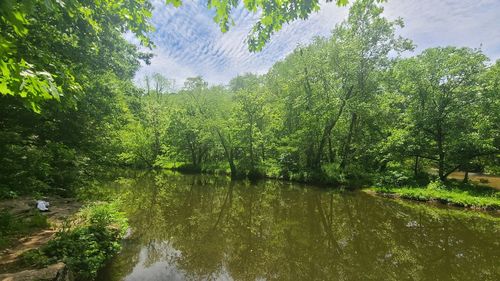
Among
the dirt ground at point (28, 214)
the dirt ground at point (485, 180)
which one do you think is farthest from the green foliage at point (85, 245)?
the dirt ground at point (485, 180)

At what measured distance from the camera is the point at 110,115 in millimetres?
11820

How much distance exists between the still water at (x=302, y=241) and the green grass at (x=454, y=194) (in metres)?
1.42

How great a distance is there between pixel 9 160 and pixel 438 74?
2685 centimetres

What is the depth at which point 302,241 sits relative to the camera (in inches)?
444

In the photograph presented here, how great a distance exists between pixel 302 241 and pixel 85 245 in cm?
743

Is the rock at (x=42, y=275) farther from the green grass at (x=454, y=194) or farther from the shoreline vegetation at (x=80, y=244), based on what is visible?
the green grass at (x=454, y=194)

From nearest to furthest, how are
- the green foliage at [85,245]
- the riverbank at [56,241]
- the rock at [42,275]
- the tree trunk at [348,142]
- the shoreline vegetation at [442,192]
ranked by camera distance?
1. the rock at [42,275]
2. the riverbank at [56,241]
3. the green foliage at [85,245]
4. the shoreline vegetation at [442,192]
5. the tree trunk at [348,142]

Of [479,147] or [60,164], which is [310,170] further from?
[60,164]

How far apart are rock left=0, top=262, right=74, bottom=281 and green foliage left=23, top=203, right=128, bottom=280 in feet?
1.31

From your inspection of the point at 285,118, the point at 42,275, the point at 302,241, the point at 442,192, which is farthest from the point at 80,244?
the point at 285,118

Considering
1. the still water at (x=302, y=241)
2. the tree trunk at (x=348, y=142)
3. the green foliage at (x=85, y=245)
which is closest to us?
the green foliage at (x=85, y=245)

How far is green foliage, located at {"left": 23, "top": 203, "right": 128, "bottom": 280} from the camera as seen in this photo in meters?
6.02

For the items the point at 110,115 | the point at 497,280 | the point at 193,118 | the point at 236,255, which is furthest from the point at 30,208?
the point at 193,118

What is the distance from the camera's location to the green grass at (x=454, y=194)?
698 inches
